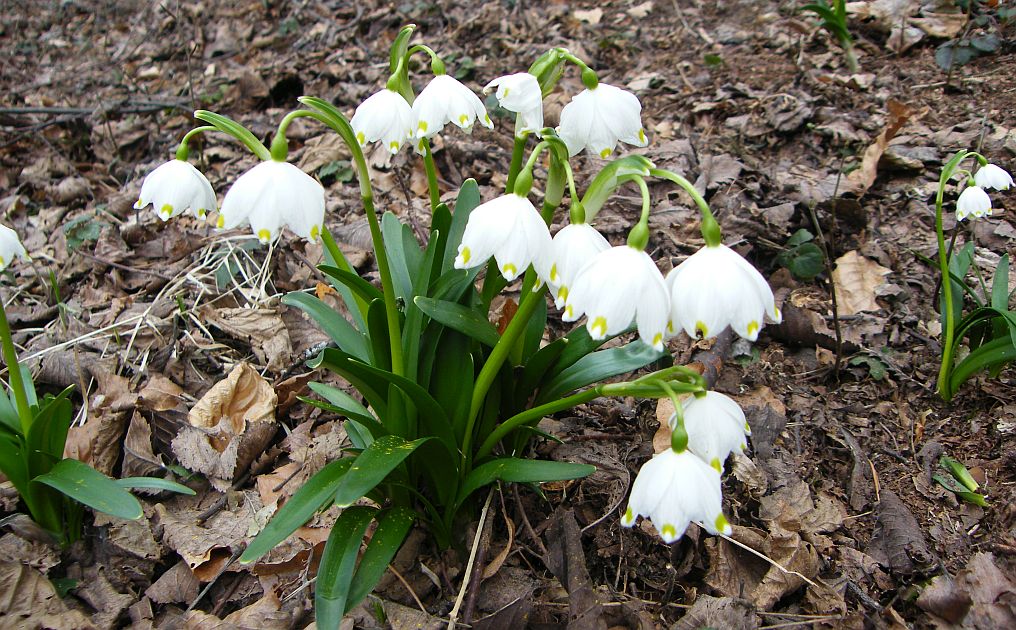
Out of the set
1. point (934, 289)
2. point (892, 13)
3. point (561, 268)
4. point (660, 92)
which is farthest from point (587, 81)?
point (892, 13)

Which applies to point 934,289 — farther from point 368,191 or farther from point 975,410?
point 368,191

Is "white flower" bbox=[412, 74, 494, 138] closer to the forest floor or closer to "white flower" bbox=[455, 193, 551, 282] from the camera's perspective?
"white flower" bbox=[455, 193, 551, 282]

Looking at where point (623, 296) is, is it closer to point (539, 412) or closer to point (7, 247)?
point (539, 412)

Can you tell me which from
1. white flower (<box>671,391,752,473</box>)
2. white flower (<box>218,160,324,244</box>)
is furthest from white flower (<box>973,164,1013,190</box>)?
white flower (<box>218,160,324,244</box>)

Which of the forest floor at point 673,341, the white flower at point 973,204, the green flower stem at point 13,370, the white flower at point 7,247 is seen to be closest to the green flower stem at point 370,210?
the forest floor at point 673,341

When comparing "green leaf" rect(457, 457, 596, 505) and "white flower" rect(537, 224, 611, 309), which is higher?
"white flower" rect(537, 224, 611, 309)

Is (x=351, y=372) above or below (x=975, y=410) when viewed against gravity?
above
